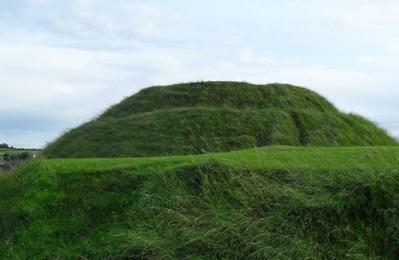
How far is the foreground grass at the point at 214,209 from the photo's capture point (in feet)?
27.4

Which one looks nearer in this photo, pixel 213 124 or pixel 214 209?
pixel 214 209

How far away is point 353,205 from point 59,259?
15.3 ft

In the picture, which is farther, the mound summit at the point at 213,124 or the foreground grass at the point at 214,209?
the mound summit at the point at 213,124

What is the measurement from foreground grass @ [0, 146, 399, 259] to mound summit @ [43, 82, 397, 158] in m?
7.78

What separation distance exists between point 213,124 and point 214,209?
477 inches

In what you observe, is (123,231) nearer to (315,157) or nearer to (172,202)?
(172,202)

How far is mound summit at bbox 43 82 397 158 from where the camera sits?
20.1 m

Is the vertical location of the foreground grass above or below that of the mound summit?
below

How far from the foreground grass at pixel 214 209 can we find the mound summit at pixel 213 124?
7782 millimetres

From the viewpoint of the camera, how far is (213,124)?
21.2 meters

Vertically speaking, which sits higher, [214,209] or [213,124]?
[213,124]

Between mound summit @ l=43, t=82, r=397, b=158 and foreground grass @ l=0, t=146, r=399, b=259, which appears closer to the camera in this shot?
foreground grass @ l=0, t=146, r=399, b=259

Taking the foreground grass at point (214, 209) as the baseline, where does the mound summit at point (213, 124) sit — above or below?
above

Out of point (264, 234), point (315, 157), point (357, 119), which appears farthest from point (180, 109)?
point (264, 234)
